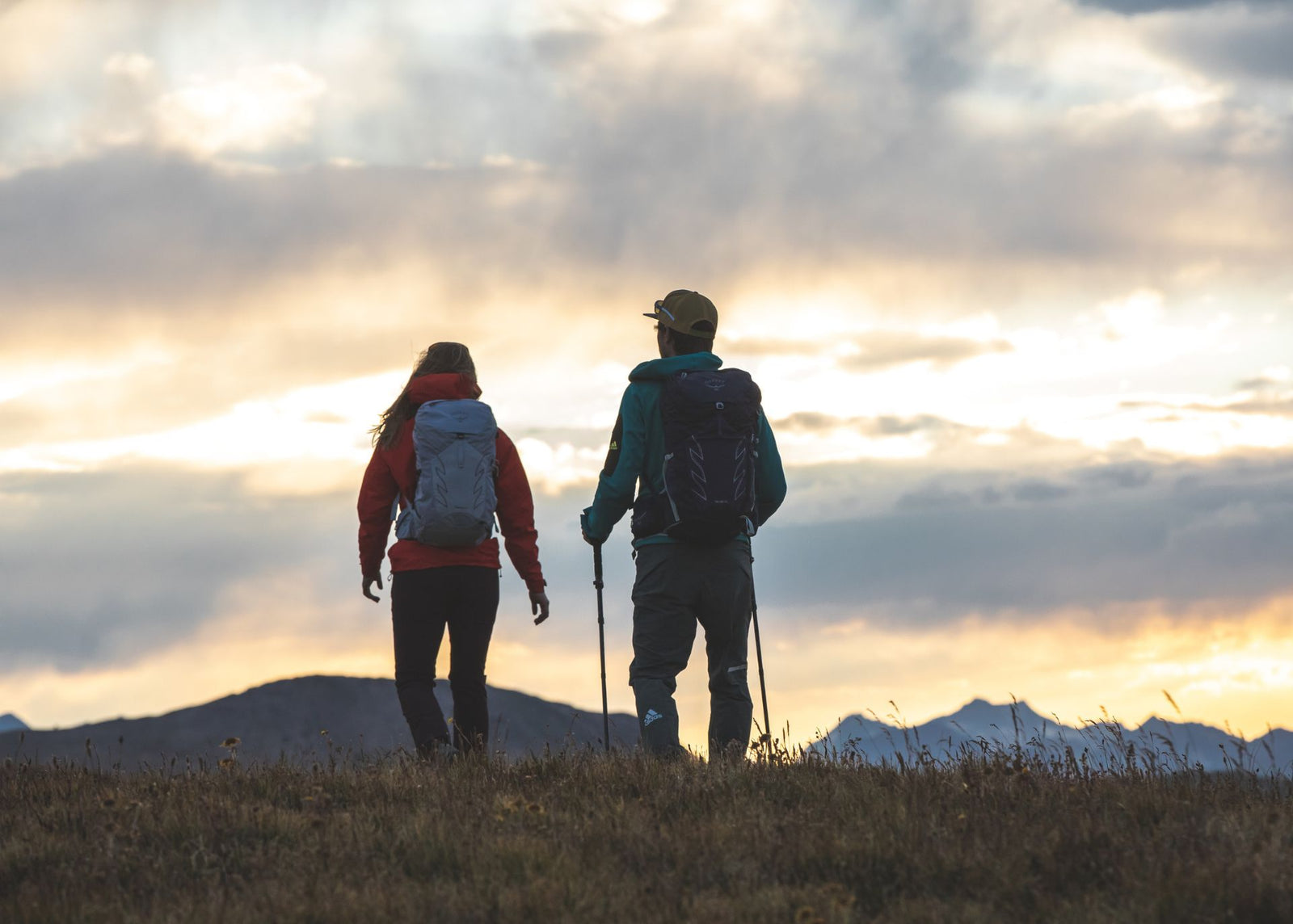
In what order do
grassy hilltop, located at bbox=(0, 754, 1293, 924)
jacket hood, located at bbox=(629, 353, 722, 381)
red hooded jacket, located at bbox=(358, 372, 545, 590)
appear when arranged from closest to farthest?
grassy hilltop, located at bbox=(0, 754, 1293, 924) → jacket hood, located at bbox=(629, 353, 722, 381) → red hooded jacket, located at bbox=(358, 372, 545, 590)

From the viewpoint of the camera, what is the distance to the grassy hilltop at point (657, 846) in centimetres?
532

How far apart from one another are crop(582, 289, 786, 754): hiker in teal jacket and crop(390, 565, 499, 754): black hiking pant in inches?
33.1

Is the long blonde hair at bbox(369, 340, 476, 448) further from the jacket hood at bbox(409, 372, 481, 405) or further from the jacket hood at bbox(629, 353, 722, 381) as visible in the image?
the jacket hood at bbox(629, 353, 722, 381)

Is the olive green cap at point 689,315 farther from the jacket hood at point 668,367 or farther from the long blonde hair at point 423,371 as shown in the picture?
the long blonde hair at point 423,371

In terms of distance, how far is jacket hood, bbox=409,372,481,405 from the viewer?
352 inches

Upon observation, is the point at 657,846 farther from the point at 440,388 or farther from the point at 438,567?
the point at 440,388

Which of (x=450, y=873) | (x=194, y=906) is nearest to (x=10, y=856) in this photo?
(x=194, y=906)

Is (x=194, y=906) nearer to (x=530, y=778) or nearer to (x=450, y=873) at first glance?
(x=450, y=873)

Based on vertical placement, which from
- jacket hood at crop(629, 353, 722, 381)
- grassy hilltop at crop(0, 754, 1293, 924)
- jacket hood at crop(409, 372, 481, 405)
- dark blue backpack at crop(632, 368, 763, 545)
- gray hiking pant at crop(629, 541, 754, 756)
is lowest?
grassy hilltop at crop(0, 754, 1293, 924)

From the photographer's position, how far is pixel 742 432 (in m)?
8.35

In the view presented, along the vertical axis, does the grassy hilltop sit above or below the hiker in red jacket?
below

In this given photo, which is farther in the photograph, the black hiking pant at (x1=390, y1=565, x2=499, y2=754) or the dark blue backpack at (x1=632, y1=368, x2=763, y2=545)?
the black hiking pant at (x1=390, y1=565, x2=499, y2=754)

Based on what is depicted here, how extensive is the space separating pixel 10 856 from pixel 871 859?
3839 millimetres

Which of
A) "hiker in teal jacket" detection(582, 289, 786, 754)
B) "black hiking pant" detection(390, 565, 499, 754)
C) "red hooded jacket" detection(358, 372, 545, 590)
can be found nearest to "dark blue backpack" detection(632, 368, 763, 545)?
"hiker in teal jacket" detection(582, 289, 786, 754)
